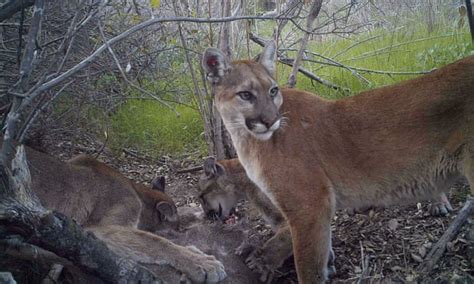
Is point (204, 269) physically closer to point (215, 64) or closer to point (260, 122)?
point (260, 122)

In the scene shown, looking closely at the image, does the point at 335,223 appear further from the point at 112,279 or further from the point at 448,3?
the point at 448,3

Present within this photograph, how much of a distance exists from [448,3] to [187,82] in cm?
413

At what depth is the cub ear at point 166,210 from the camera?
4.75 meters

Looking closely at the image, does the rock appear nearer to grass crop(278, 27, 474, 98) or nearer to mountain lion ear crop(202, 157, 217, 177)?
mountain lion ear crop(202, 157, 217, 177)

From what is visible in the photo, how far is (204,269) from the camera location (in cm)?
395

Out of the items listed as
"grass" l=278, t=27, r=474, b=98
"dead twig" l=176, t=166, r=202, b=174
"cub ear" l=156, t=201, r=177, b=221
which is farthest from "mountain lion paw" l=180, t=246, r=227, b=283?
"grass" l=278, t=27, r=474, b=98

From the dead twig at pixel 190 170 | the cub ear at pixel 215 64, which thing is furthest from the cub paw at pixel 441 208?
the dead twig at pixel 190 170

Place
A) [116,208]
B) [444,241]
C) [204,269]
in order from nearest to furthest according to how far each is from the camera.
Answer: [444,241], [204,269], [116,208]

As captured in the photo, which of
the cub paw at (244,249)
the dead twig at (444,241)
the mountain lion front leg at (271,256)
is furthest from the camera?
the cub paw at (244,249)

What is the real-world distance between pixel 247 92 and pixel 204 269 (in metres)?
1.29

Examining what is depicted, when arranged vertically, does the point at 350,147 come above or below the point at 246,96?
below

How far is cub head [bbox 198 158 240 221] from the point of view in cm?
513

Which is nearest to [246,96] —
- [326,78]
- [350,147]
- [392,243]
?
[350,147]

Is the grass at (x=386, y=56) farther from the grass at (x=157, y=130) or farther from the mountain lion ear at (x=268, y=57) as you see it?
the mountain lion ear at (x=268, y=57)
